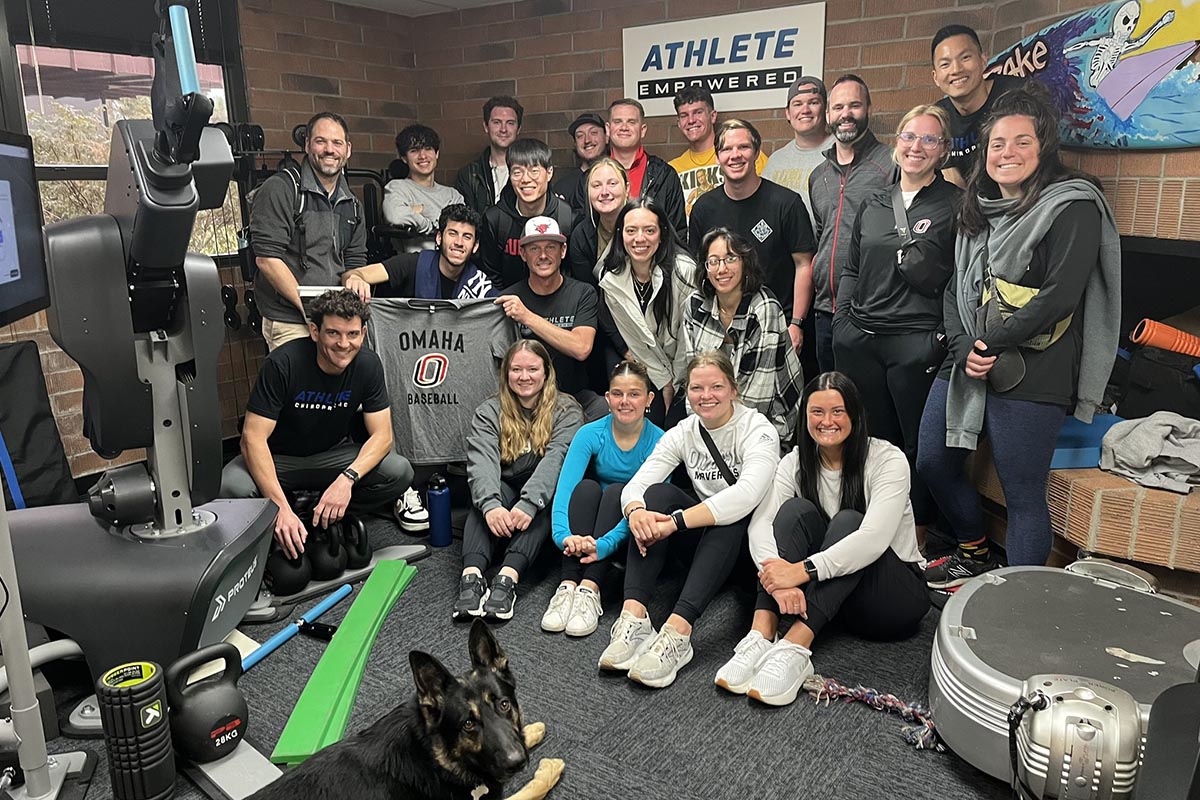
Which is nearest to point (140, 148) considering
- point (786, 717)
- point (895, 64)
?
point (786, 717)

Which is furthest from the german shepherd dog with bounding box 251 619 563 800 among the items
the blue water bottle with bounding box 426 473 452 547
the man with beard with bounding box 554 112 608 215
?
the man with beard with bounding box 554 112 608 215

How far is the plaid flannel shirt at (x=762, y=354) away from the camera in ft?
10.1

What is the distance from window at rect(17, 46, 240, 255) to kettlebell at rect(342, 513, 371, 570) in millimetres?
2031

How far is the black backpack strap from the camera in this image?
2.84 m

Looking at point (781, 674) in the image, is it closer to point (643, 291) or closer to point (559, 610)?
point (559, 610)

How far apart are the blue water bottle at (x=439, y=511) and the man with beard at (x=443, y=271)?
835mm

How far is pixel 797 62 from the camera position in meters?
4.20

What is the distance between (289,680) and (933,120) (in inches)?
109

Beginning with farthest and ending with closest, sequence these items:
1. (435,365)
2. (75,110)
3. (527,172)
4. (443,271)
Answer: (75,110), (443,271), (435,365), (527,172)

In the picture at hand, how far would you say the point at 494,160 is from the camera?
454 cm

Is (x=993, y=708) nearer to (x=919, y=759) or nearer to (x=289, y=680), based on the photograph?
(x=919, y=759)

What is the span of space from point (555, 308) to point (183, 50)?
184cm

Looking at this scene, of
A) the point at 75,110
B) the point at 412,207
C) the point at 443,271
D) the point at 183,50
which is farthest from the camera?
the point at 412,207

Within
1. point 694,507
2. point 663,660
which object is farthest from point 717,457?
point 663,660
